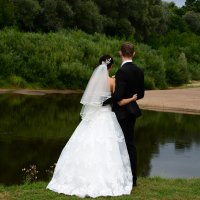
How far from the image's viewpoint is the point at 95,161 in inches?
336

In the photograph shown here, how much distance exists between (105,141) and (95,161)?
369 millimetres

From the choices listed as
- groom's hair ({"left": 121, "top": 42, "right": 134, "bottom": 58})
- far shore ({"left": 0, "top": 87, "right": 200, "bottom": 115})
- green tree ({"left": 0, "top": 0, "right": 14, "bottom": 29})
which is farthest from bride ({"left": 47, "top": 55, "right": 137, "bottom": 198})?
green tree ({"left": 0, "top": 0, "right": 14, "bottom": 29})

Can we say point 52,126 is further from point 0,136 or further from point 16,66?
point 16,66

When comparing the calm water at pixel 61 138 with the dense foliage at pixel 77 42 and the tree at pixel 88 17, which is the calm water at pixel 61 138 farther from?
the tree at pixel 88 17

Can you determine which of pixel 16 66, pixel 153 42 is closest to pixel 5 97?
pixel 16 66

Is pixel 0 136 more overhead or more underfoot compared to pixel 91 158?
more underfoot

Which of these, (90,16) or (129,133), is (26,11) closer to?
Result: (90,16)

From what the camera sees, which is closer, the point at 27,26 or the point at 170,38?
the point at 27,26

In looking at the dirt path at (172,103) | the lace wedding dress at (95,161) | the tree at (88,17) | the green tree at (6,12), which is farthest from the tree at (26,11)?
the lace wedding dress at (95,161)

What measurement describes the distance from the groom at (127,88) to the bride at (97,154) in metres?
0.10

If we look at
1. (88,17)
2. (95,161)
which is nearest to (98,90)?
(95,161)

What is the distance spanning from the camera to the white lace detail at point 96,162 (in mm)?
8344

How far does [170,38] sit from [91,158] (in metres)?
74.3

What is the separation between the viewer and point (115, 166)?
854cm
